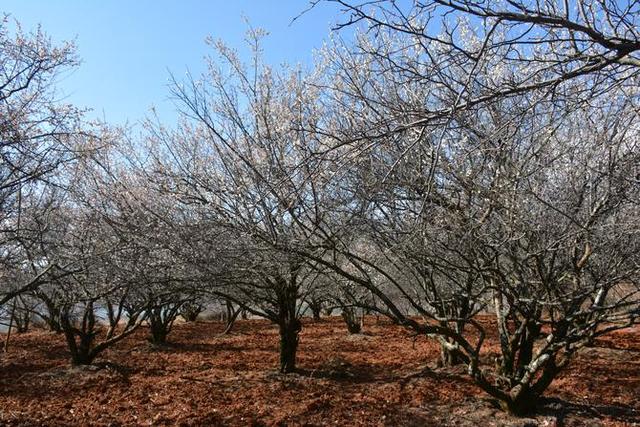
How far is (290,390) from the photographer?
7012mm

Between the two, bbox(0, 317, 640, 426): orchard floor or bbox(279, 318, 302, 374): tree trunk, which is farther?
bbox(279, 318, 302, 374): tree trunk

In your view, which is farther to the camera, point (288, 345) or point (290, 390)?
point (288, 345)

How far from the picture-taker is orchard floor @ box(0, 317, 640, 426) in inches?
227

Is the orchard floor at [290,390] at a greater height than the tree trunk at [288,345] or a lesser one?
lesser

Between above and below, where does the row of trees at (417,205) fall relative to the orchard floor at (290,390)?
above

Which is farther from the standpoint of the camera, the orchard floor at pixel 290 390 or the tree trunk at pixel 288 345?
the tree trunk at pixel 288 345

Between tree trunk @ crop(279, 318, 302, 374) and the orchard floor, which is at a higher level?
tree trunk @ crop(279, 318, 302, 374)

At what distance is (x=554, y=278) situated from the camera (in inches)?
191

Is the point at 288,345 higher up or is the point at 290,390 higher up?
the point at 288,345

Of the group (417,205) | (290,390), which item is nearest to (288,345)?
(290,390)

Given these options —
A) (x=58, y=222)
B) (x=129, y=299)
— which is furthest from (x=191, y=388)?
(x=58, y=222)

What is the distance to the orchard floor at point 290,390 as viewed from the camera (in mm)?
5754

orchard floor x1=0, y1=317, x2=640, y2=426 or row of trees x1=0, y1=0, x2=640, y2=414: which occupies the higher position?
row of trees x1=0, y1=0, x2=640, y2=414

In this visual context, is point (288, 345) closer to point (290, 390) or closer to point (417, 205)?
point (290, 390)
